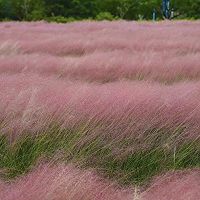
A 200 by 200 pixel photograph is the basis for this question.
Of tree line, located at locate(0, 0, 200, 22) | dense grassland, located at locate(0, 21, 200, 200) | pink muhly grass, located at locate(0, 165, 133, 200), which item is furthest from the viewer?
tree line, located at locate(0, 0, 200, 22)

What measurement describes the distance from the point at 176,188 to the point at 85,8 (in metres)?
29.8

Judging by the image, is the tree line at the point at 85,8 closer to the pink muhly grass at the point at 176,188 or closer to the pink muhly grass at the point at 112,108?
the pink muhly grass at the point at 112,108

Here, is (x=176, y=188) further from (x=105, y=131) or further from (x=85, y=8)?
(x=85, y=8)

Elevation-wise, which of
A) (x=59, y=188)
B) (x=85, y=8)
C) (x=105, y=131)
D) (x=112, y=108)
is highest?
(x=59, y=188)

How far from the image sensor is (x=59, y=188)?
2133 mm

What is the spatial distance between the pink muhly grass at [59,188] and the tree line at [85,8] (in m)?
28.3

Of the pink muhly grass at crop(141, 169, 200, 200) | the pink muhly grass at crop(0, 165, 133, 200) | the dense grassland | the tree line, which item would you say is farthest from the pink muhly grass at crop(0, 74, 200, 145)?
the tree line

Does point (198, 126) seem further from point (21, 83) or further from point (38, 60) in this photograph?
point (38, 60)

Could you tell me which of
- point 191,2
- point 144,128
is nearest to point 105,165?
point 144,128

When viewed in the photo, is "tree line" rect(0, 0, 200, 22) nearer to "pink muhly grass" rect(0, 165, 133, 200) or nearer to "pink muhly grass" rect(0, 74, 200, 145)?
"pink muhly grass" rect(0, 74, 200, 145)

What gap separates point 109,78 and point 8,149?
2828 millimetres

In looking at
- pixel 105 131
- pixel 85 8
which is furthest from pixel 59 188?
pixel 85 8

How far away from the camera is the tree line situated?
30.2 meters

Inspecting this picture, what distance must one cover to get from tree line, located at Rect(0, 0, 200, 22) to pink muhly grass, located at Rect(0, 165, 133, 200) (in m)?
28.3
